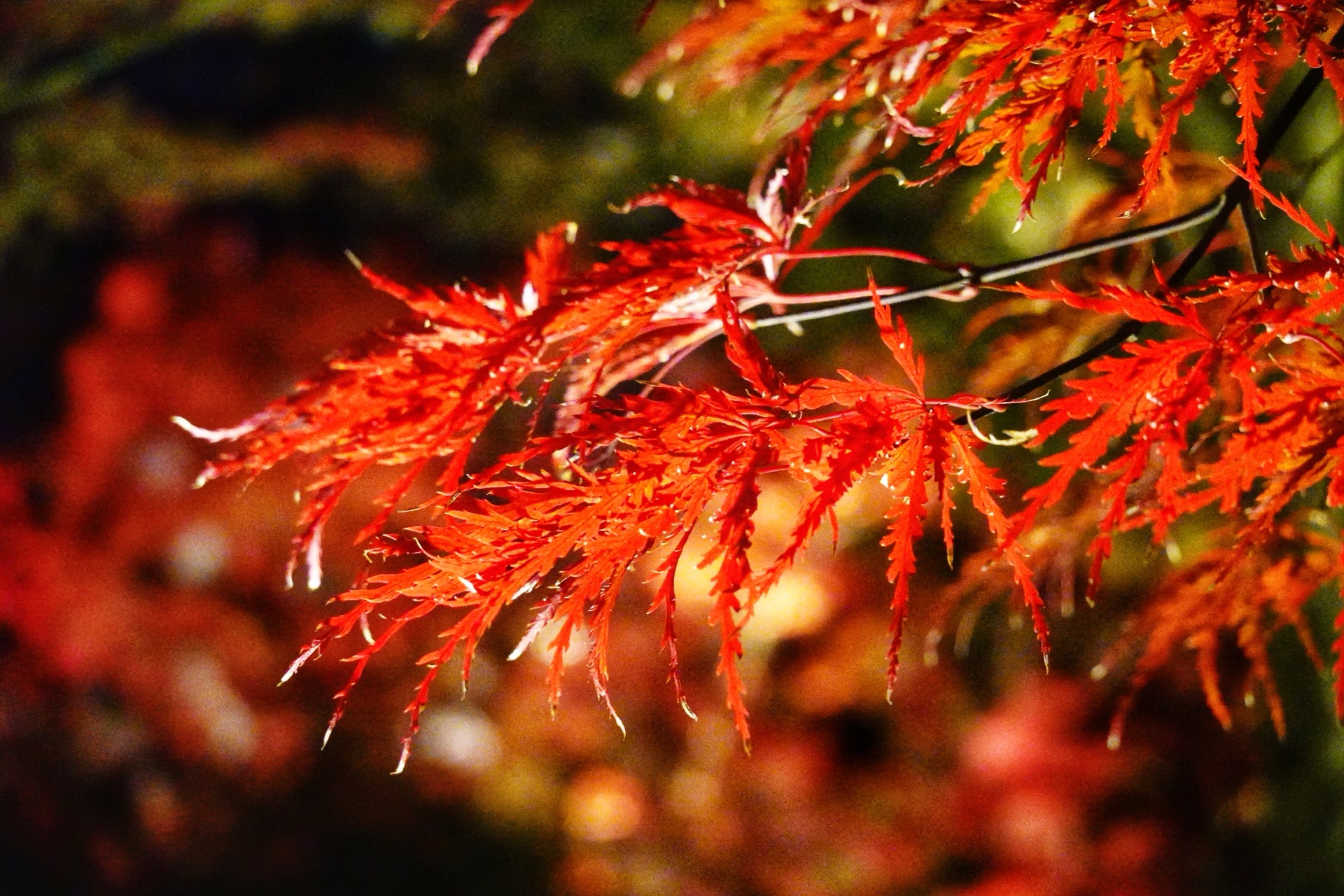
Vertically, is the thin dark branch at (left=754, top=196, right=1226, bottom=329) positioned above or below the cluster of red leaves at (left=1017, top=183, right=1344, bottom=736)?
above

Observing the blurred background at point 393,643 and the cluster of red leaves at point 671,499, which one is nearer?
the cluster of red leaves at point 671,499

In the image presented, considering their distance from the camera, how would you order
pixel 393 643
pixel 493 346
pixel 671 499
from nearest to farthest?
1. pixel 671 499
2. pixel 493 346
3. pixel 393 643

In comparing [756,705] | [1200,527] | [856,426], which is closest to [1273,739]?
[1200,527]

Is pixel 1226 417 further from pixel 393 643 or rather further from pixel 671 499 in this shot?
pixel 393 643

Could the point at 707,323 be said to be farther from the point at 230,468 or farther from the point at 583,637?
the point at 583,637

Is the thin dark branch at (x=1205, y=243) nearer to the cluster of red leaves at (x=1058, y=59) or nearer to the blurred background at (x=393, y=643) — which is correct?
the cluster of red leaves at (x=1058, y=59)

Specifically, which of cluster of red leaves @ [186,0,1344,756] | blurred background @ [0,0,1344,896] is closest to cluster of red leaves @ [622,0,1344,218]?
cluster of red leaves @ [186,0,1344,756]

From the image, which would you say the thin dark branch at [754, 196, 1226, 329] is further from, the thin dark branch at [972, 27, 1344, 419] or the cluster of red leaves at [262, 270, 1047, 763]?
the cluster of red leaves at [262, 270, 1047, 763]

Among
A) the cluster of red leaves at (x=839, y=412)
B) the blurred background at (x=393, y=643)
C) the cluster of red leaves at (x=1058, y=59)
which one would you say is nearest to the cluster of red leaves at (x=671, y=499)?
the cluster of red leaves at (x=839, y=412)

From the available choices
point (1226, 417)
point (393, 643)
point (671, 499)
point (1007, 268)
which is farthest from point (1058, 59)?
point (393, 643)
